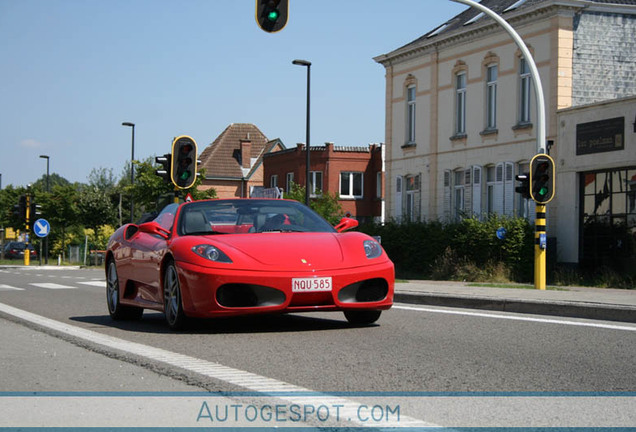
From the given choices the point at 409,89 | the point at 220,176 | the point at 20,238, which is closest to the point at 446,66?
the point at 409,89

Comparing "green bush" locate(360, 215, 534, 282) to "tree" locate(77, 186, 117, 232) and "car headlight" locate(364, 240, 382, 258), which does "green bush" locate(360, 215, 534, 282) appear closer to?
"car headlight" locate(364, 240, 382, 258)

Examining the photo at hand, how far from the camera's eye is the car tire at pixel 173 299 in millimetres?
9484

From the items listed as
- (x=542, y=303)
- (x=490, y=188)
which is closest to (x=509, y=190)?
(x=490, y=188)

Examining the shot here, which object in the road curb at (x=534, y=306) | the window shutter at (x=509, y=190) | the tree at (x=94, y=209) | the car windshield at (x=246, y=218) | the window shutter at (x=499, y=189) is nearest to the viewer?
the car windshield at (x=246, y=218)

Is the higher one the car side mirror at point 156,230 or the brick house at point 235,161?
the brick house at point 235,161

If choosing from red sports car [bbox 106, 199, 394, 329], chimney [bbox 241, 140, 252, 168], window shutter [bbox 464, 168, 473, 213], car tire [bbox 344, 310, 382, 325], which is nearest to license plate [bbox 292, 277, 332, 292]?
red sports car [bbox 106, 199, 394, 329]

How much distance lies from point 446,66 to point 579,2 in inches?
283

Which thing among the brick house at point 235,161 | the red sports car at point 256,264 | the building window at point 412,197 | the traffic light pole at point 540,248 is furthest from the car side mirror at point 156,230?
the brick house at point 235,161

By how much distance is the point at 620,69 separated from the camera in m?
32.6

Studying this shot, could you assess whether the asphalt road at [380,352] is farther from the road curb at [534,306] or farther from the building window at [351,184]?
the building window at [351,184]

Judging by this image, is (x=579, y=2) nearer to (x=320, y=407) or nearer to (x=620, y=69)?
Result: (x=620, y=69)

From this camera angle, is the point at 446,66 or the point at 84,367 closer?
the point at 84,367

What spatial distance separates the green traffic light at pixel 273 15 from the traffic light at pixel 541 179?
5.78 meters

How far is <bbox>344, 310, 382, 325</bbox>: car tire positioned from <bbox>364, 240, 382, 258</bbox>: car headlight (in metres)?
0.65
